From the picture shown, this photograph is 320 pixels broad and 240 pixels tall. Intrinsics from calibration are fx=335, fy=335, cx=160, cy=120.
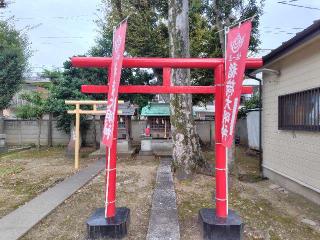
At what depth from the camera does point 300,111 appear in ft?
23.6

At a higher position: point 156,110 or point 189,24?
point 189,24

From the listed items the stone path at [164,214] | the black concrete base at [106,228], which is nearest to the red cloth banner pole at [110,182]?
the black concrete base at [106,228]

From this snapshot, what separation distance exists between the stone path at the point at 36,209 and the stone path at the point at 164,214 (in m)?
1.80

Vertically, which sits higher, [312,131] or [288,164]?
[312,131]

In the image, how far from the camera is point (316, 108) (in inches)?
254

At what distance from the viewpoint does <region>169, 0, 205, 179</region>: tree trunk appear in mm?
8641

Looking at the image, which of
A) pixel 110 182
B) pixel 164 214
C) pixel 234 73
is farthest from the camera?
pixel 164 214

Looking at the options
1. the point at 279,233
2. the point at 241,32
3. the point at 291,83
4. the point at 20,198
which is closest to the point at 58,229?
the point at 20,198

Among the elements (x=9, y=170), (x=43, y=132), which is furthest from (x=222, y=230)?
(x=43, y=132)

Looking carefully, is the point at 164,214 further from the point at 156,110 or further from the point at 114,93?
the point at 156,110

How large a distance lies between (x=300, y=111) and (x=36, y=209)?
5631 mm

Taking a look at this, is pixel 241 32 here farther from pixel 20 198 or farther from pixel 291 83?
pixel 20 198

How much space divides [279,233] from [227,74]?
8.16ft

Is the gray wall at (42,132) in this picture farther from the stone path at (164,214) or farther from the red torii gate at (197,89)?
the red torii gate at (197,89)
